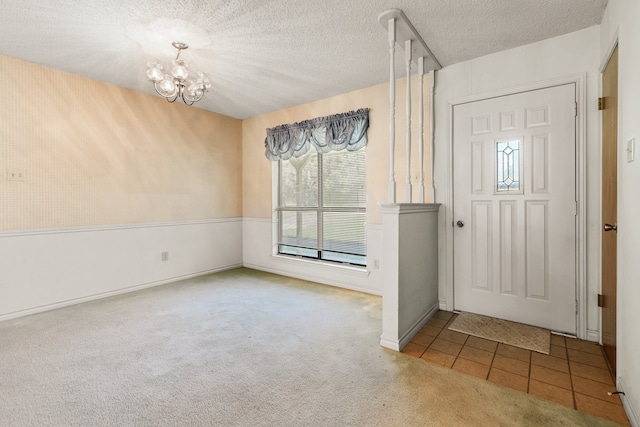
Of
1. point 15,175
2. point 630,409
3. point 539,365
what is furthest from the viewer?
point 15,175

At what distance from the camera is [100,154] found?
135 inches

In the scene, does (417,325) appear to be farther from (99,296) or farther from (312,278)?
(99,296)

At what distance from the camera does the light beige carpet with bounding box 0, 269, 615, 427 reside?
5.07 feet

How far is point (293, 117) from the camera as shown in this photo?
14.1 feet

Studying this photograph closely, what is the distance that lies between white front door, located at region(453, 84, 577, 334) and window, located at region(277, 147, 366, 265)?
1248 millimetres

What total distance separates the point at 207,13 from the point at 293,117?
2130 mm

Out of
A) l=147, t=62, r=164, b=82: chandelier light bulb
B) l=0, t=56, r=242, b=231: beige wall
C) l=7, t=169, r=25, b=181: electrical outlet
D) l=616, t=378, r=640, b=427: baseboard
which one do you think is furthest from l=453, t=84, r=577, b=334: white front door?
l=7, t=169, r=25, b=181: electrical outlet

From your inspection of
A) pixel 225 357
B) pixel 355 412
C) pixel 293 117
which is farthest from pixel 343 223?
pixel 355 412

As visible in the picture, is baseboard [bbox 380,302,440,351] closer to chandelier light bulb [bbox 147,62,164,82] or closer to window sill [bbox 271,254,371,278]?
window sill [bbox 271,254,371,278]

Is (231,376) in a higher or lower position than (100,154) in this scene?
lower

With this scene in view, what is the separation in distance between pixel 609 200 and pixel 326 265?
281 cm

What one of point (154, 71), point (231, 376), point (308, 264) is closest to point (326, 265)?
point (308, 264)

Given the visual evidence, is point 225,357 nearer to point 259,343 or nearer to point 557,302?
point 259,343

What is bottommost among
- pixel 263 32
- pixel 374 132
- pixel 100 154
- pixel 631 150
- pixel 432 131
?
pixel 631 150
